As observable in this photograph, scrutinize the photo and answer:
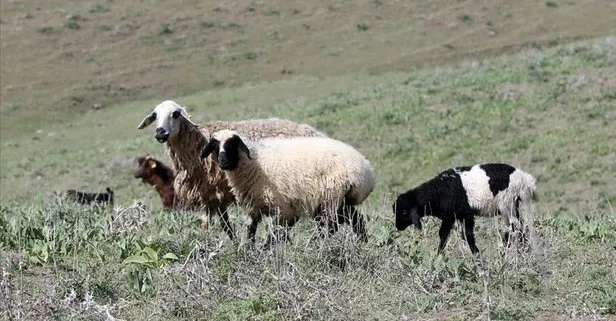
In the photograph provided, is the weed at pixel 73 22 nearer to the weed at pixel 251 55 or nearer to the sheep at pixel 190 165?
the weed at pixel 251 55

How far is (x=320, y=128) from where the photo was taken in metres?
25.1

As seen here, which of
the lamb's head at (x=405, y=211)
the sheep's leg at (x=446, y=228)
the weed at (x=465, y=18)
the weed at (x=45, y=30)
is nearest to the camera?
the sheep's leg at (x=446, y=228)

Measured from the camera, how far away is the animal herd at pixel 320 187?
9.13m

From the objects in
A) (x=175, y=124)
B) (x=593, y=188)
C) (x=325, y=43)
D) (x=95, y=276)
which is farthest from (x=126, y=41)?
(x=95, y=276)

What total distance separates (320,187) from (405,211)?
1.20 meters

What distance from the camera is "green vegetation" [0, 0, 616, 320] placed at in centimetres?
678

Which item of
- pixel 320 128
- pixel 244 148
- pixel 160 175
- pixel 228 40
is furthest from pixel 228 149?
pixel 228 40

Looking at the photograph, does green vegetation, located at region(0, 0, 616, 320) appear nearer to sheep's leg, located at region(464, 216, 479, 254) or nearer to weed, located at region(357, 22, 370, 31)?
sheep's leg, located at region(464, 216, 479, 254)

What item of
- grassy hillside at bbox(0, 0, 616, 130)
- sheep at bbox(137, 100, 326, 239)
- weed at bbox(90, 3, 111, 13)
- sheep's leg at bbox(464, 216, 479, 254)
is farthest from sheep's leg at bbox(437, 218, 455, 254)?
weed at bbox(90, 3, 111, 13)

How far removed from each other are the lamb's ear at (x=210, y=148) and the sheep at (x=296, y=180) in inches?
2.2

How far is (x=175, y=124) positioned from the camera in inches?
409

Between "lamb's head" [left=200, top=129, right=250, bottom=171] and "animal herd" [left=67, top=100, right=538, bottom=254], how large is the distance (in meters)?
0.01

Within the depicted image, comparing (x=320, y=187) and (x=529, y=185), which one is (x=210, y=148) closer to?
(x=320, y=187)

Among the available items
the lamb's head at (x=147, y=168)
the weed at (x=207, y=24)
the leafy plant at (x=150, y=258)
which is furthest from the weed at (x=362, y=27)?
the leafy plant at (x=150, y=258)
